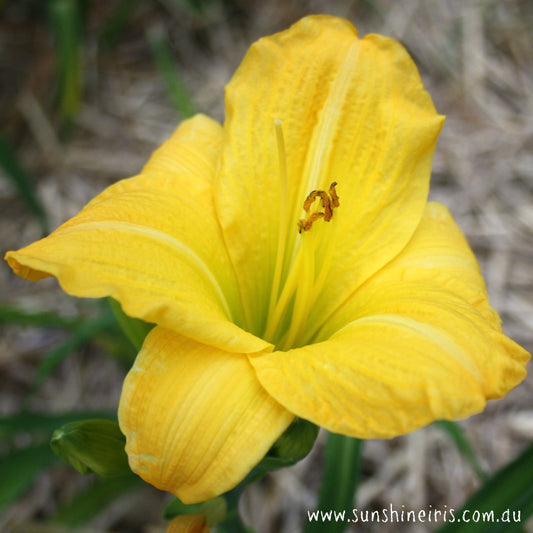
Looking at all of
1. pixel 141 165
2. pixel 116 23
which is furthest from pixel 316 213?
pixel 116 23

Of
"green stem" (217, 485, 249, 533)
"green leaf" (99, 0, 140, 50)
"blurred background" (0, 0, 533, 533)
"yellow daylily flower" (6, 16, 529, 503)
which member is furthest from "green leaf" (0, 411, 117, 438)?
"green leaf" (99, 0, 140, 50)

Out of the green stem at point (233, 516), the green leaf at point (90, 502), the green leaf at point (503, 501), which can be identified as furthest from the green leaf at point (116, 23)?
the green leaf at point (503, 501)

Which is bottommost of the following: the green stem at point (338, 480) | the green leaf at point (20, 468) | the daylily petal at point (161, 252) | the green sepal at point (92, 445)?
the green leaf at point (20, 468)

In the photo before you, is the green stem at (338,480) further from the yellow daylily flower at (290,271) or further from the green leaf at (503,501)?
the yellow daylily flower at (290,271)

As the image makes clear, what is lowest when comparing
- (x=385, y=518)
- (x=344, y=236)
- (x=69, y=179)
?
(x=385, y=518)

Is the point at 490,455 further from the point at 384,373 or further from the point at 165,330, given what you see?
the point at 165,330

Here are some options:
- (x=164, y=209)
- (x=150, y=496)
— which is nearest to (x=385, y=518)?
(x=150, y=496)
